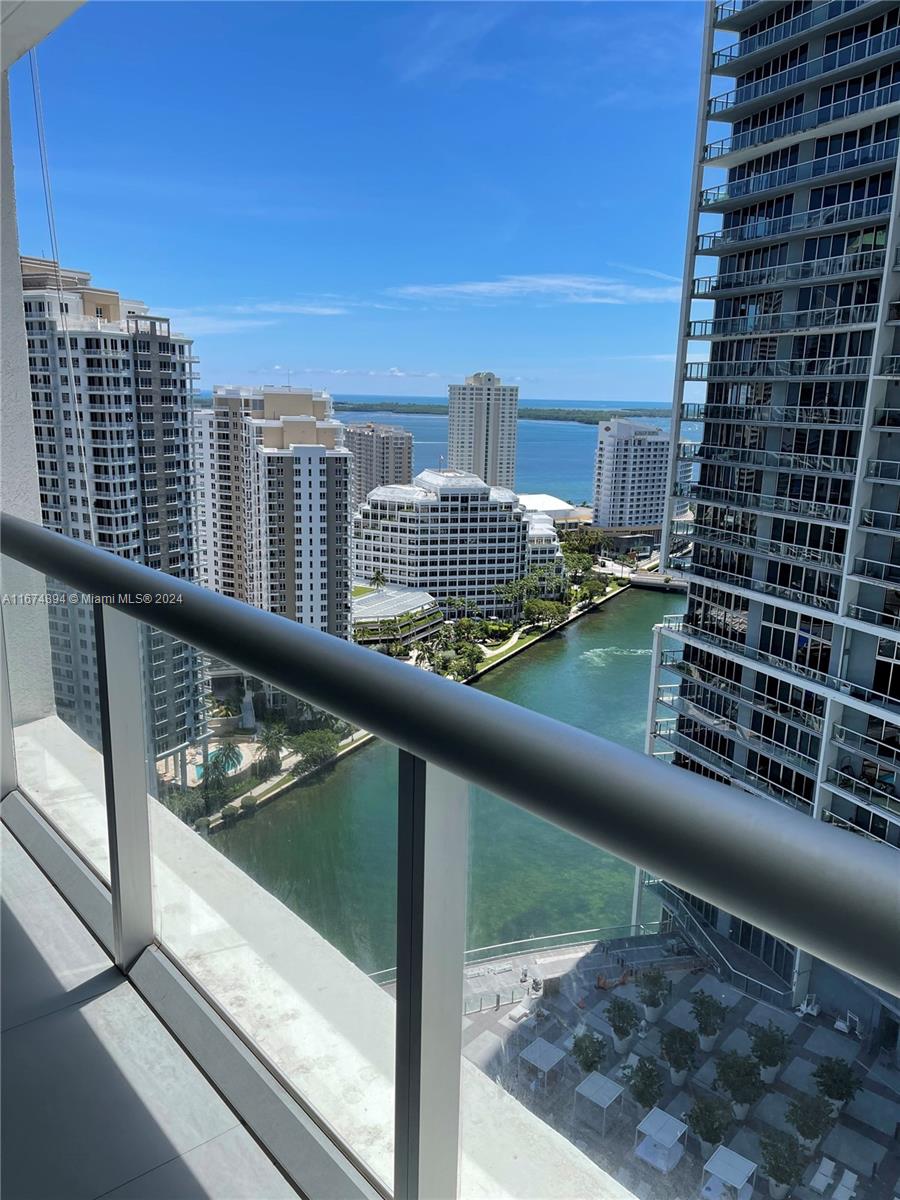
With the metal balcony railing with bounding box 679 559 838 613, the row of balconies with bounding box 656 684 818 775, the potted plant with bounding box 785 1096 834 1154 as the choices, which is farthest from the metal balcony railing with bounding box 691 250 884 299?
the potted plant with bounding box 785 1096 834 1154

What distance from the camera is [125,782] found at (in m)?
1.36

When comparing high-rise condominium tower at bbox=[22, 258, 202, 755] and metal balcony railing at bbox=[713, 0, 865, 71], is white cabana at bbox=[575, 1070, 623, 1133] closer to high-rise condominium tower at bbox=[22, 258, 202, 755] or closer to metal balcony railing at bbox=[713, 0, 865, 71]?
high-rise condominium tower at bbox=[22, 258, 202, 755]

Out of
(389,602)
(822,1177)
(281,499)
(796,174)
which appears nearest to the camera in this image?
(822,1177)

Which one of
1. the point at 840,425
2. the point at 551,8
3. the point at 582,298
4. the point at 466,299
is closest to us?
the point at 840,425

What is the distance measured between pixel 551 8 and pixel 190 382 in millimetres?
4834

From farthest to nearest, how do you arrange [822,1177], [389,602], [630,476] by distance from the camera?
[630,476], [389,602], [822,1177]

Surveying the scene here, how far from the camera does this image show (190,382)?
5293 mm

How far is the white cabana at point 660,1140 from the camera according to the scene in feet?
1.88

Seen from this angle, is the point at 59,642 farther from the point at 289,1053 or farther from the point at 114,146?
the point at 114,146

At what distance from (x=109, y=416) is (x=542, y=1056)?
4854mm

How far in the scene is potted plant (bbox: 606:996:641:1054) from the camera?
1.99ft

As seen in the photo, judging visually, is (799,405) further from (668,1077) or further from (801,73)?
(668,1077)

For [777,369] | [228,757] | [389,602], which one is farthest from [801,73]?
[228,757]

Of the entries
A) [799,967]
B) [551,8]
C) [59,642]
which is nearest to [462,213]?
[551,8]
